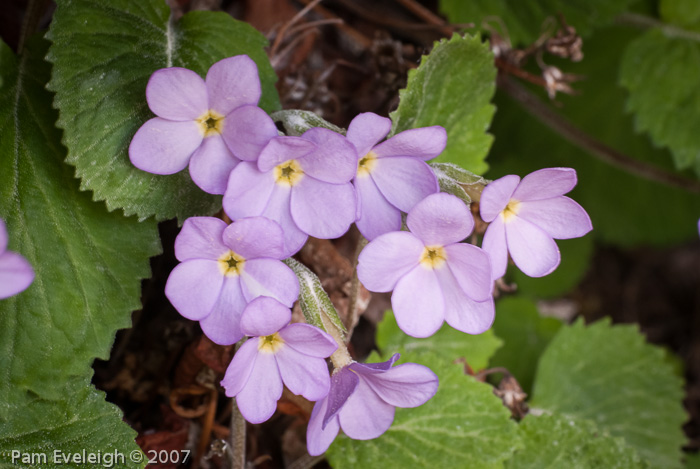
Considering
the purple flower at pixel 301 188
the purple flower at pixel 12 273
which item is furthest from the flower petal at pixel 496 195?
the purple flower at pixel 12 273

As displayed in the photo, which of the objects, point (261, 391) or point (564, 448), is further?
point (564, 448)

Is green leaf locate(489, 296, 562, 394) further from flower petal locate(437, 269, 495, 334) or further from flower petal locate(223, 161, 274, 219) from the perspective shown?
flower petal locate(223, 161, 274, 219)

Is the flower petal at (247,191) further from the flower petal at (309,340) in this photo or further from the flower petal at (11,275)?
the flower petal at (11,275)

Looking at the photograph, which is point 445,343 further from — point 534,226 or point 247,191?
point 247,191

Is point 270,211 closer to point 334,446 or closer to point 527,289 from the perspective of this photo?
point 334,446

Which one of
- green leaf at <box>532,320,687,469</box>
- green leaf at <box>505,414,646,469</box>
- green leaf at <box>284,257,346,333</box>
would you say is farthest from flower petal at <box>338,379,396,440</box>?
green leaf at <box>532,320,687,469</box>

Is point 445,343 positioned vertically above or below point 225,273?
below

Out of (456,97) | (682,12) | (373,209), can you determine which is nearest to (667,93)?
(682,12)

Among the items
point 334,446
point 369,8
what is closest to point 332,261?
point 334,446
